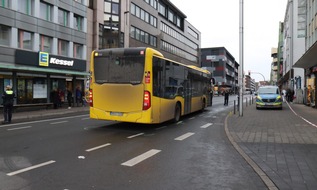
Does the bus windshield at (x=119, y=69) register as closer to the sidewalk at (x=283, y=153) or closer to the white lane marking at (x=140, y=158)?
the white lane marking at (x=140, y=158)

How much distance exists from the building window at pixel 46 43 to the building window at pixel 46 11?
1701 millimetres

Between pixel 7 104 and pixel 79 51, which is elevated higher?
pixel 79 51

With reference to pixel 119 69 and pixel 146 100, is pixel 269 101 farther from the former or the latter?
pixel 119 69

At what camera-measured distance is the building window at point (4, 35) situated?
73.5 ft

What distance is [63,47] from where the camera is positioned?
29438 mm

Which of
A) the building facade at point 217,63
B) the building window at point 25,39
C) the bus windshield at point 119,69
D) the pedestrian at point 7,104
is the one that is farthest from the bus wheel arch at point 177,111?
the building facade at point 217,63

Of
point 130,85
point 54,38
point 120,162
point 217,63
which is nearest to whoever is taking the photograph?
point 120,162

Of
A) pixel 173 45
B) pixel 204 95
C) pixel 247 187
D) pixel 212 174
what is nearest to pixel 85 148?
pixel 212 174

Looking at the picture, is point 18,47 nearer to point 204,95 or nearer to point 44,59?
point 44,59

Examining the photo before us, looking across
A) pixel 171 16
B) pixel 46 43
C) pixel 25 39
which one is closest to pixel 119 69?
pixel 25 39

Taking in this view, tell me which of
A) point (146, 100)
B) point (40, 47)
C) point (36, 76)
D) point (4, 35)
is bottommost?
point (146, 100)

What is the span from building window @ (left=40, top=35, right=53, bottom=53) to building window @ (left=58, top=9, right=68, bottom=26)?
2.41 metres

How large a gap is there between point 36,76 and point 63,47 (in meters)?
6.16

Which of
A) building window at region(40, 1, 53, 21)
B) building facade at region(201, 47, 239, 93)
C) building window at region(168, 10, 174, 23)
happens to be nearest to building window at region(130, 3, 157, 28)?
building window at region(168, 10, 174, 23)
